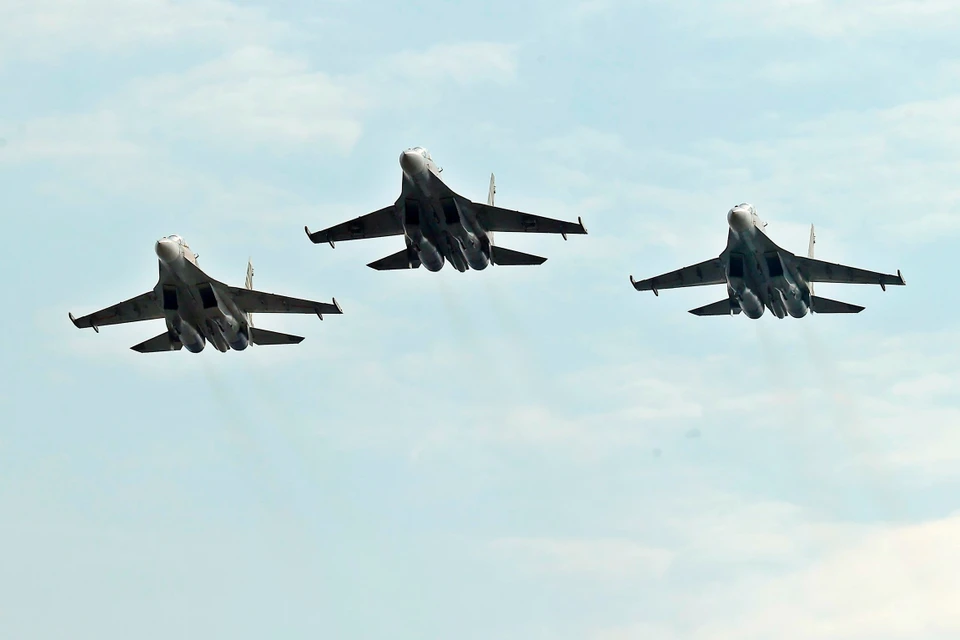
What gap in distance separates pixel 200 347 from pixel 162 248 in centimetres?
667

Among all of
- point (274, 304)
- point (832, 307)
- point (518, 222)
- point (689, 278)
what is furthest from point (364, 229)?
point (832, 307)

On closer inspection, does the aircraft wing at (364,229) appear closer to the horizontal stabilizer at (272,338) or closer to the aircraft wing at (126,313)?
the horizontal stabilizer at (272,338)

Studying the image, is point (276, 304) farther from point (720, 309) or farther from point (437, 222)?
point (720, 309)

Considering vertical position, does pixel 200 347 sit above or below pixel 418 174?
below

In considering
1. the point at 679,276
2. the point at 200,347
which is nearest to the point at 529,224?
the point at 679,276

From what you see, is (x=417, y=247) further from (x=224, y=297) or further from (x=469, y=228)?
(x=224, y=297)

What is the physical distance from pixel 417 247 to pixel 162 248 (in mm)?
14274

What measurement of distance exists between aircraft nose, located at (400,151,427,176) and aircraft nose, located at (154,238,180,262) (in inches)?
528

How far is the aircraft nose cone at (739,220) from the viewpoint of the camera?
4198 inches

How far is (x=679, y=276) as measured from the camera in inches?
4532

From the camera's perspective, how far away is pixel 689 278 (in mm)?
114875

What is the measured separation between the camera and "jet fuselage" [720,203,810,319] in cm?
10738

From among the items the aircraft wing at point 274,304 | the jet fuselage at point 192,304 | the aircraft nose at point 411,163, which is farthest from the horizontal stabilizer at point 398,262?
the jet fuselage at point 192,304

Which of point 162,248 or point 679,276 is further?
point 679,276
